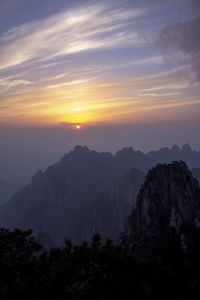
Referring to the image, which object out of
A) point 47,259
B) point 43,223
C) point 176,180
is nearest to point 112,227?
point 43,223

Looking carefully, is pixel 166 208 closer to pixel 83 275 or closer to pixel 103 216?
pixel 83 275

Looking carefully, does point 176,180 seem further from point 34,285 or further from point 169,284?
point 34,285

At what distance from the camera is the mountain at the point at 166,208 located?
1903 inches

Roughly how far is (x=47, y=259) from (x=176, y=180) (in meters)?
43.0

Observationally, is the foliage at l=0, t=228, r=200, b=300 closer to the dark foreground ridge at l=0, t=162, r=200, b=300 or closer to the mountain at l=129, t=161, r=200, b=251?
the dark foreground ridge at l=0, t=162, r=200, b=300

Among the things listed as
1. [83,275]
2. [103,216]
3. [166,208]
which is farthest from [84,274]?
[103,216]

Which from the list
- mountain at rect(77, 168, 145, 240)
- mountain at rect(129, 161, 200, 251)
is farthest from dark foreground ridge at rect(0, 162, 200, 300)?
mountain at rect(77, 168, 145, 240)

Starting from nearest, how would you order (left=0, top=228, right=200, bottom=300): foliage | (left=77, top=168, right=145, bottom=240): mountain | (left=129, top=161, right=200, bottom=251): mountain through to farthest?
(left=0, top=228, right=200, bottom=300): foliage
(left=129, top=161, right=200, bottom=251): mountain
(left=77, top=168, right=145, bottom=240): mountain

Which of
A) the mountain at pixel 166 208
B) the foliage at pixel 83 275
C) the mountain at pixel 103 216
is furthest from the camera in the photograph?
the mountain at pixel 103 216

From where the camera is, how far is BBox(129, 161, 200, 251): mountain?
48.3 metres

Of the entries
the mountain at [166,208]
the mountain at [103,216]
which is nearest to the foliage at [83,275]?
the mountain at [166,208]

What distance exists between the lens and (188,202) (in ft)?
180

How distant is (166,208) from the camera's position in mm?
56219

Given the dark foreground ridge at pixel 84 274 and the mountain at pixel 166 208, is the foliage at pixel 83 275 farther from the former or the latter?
the mountain at pixel 166 208
